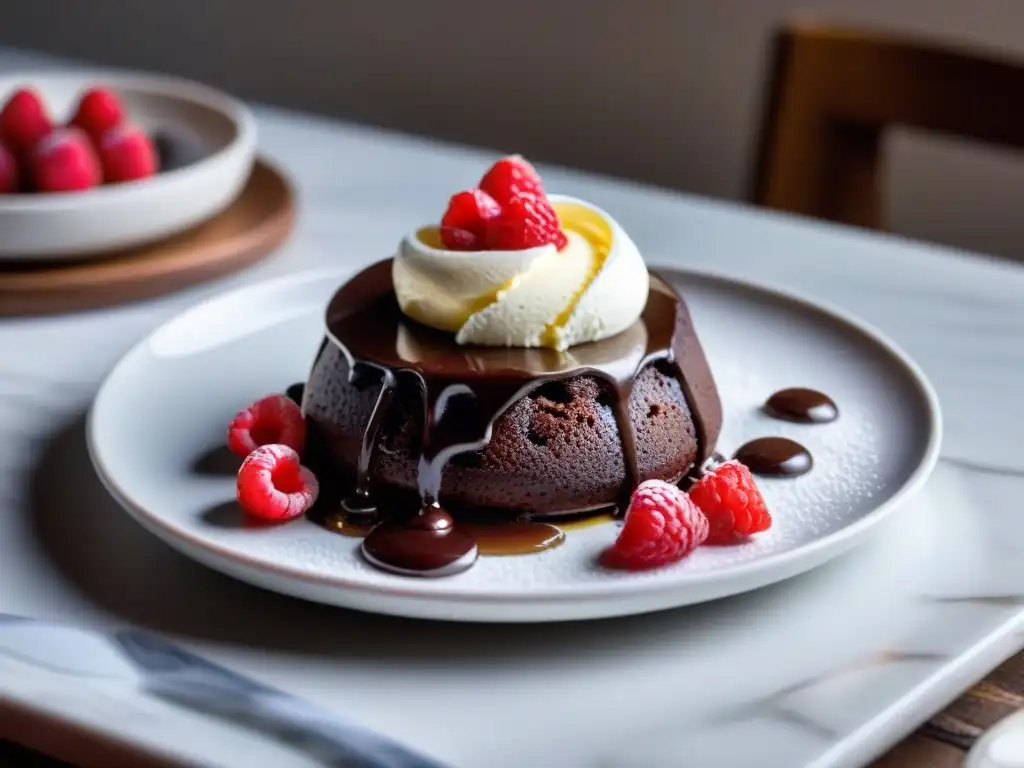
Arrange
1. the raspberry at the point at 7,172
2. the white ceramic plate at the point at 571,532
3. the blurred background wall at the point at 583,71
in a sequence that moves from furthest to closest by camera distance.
→ the blurred background wall at the point at 583,71
the raspberry at the point at 7,172
the white ceramic plate at the point at 571,532

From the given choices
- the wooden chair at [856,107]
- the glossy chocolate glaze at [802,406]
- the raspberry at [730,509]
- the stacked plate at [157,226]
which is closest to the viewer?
the raspberry at [730,509]

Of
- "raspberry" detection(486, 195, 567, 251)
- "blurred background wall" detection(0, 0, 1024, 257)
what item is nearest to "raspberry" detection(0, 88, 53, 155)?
"raspberry" detection(486, 195, 567, 251)

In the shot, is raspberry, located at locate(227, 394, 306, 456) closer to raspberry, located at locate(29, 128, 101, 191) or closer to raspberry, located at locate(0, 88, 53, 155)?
raspberry, located at locate(29, 128, 101, 191)

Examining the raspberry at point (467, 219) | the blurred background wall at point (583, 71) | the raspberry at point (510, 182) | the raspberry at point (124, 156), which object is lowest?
the blurred background wall at point (583, 71)

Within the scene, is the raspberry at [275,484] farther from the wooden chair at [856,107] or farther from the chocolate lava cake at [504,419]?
the wooden chair at [856,107]

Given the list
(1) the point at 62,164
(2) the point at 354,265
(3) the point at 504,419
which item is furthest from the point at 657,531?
(1) the point at 62,164

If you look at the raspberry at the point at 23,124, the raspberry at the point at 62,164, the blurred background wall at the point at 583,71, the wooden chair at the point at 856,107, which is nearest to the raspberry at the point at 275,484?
the raspberry at the point at 62,164
